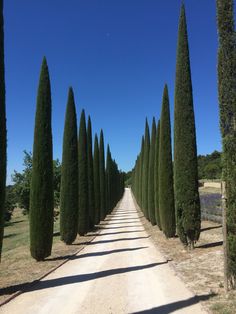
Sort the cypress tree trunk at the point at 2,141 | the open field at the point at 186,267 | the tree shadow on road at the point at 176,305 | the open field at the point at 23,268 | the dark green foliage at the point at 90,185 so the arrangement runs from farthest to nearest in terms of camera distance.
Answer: the dark green foliage at the point at 90,185 → the open field at the point at 23,268 → the cypress tree trunk at the point at 2,141 → the open field at the point at 186,267 → the tree shadow on road at the point at 176,305

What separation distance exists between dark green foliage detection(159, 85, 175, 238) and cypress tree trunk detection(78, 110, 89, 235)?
5994 millimetres

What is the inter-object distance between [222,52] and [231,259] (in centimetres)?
472

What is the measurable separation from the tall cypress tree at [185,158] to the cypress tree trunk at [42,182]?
520 centimetres

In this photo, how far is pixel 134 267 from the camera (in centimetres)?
1189

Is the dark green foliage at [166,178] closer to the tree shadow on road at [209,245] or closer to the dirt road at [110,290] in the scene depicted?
the tree shadow on road at [209,245]

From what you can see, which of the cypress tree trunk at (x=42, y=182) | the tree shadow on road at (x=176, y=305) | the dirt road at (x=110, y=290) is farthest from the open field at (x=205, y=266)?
the cypress tree trunk at (x=42, y=182)

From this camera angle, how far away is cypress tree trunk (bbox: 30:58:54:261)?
13648mm

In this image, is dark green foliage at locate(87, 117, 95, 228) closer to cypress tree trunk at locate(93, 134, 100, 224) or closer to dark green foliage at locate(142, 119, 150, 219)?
cypress tree trunk at locate(93, 134, 100, 224)

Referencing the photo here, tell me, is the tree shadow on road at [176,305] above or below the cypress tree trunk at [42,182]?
below

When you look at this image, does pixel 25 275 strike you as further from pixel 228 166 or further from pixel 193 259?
pixel 228 166

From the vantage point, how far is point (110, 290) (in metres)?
8.88

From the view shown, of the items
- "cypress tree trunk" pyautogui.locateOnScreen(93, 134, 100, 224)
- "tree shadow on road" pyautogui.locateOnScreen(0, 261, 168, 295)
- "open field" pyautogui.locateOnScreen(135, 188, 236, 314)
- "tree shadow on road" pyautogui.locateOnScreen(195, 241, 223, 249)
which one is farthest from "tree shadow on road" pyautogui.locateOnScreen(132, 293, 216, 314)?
"cypress tree trunk" pyautogui.locateOnScreen(93, 134, 100, 224)

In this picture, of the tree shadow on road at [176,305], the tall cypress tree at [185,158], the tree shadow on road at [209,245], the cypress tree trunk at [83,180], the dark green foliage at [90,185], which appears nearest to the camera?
the tree shadow on road at [176,305]

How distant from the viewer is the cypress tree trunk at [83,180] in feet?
76.1
